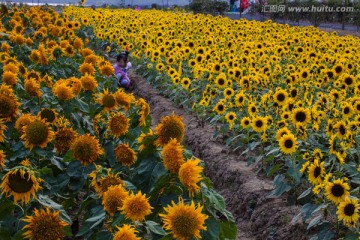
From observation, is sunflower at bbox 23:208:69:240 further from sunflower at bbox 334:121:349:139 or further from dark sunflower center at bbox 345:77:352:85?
dark sunflower center at bbox 345:77:352:85

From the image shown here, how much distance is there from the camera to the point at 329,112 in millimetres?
6094

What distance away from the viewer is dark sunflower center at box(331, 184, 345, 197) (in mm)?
3742

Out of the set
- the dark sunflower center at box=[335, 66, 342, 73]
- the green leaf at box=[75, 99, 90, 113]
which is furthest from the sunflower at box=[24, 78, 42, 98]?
the dark sunflower center at box=[335, 66, 342, 73]

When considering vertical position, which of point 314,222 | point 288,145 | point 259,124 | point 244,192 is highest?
point 288,145

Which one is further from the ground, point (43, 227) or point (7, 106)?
point (7, 106)

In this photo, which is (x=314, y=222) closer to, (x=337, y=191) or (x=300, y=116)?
(x=337, y=191)

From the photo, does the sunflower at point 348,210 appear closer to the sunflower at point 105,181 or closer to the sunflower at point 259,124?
the sunflower at point 105,181

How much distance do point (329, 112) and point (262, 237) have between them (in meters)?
1.76

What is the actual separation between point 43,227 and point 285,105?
13.0 feet

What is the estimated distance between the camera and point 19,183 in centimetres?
246

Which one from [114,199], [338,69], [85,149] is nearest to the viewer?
[114,199]

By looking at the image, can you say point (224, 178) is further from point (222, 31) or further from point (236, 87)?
point (222, 31)

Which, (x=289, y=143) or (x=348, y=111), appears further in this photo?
(x=348, y=111)

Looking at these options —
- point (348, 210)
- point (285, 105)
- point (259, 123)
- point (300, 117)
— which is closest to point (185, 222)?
point (348, 210)
